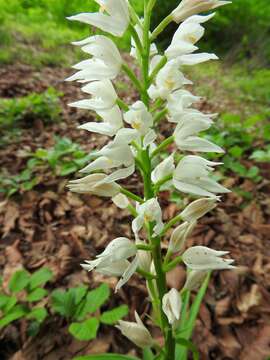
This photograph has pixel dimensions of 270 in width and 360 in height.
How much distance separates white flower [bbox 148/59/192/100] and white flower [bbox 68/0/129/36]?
21 cm

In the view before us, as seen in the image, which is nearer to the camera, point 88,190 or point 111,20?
point 111,20

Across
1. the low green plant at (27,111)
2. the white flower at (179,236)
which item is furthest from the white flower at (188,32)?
the low green plant at (27,111)

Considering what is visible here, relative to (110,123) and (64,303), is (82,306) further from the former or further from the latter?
(110,123)

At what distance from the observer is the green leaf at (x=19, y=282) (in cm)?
182

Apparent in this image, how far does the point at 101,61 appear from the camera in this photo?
51.2 inches

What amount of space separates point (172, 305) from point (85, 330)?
57cm

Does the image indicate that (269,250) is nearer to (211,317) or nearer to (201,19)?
(211,317)

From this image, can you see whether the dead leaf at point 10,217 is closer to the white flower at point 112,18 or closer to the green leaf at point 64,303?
the green leaf at point 64,303

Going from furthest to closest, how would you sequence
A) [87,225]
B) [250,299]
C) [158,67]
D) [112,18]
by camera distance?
[87,225], [250,299], [158,67], [112,18]

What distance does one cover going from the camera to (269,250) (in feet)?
8.34

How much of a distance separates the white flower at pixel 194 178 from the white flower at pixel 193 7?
0.55 m

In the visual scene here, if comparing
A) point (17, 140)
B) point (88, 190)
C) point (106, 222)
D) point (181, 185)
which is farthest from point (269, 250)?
point (17, 140)

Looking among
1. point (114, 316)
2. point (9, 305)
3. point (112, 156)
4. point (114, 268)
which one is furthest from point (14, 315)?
point (112, 156)

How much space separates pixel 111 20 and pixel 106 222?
6.16 feet
